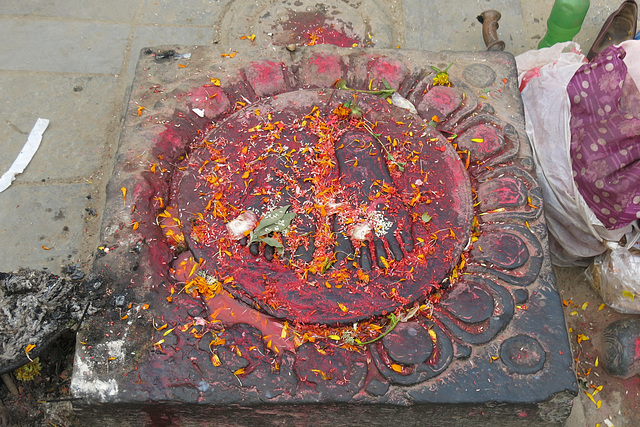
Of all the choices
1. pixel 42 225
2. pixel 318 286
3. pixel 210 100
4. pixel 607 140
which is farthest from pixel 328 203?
pixel 42 225

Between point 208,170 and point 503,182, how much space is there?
1.40 m

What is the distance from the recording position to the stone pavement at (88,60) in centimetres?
303

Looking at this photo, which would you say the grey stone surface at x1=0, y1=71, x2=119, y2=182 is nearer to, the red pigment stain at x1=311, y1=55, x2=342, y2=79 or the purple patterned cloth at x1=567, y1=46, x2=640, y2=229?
the red pigment stain at x1=311, y1=55, x2=342, y2=79

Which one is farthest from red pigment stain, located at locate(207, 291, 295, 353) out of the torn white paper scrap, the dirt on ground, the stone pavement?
the torn white paper scrap

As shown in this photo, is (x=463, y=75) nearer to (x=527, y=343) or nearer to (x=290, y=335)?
(x=527, y=343)

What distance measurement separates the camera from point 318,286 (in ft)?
7.16

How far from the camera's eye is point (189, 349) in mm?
2062

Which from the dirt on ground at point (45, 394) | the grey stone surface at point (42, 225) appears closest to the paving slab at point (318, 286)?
the dirt on ground at point (45, 394)

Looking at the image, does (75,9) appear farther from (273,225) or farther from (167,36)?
(273,225)

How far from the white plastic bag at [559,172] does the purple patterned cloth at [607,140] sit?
1.8 inches

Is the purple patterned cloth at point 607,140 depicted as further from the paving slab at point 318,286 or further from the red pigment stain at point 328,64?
the red pigment stain at point 328,64

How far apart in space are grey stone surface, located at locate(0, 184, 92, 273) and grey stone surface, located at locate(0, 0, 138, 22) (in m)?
1.46

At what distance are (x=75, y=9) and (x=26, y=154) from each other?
131cm

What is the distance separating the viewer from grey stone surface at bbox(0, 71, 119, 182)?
127 inches
